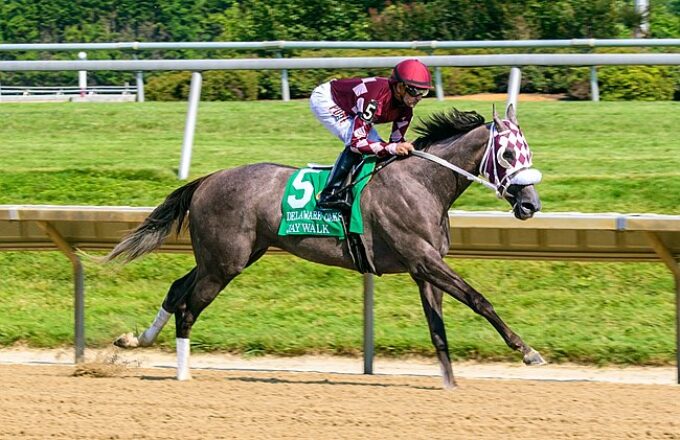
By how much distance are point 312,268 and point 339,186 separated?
191 centimetres

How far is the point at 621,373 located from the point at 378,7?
51.2 ft

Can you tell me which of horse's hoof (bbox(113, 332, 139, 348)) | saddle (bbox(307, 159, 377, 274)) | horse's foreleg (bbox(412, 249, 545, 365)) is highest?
saddle (bbox(307, 159, 377, 274))

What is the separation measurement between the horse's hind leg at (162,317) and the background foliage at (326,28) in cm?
356

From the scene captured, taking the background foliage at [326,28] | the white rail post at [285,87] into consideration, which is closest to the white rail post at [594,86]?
the background foliage at [326,28]

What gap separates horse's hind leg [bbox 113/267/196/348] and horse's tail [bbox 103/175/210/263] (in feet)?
0.90

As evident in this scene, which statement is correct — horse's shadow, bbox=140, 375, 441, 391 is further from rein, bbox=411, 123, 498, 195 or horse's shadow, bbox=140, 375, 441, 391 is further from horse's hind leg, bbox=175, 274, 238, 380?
rein, bbox=411, 123, 498, 195

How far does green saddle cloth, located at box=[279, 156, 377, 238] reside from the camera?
260 inches

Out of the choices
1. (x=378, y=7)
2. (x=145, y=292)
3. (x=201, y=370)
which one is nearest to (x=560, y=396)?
(x=201, y=370)

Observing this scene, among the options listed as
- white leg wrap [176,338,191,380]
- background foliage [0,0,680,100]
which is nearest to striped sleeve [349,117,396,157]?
white leg wrap [176,338,191,380]

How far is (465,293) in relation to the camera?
20.9 ft

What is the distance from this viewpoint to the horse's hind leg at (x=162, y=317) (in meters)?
7.07

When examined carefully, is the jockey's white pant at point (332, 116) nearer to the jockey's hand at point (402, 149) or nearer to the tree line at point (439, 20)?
the jockey's hand at point (402, 149)

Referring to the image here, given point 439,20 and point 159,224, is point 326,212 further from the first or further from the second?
point 439,20

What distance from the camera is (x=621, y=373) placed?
704 cm
